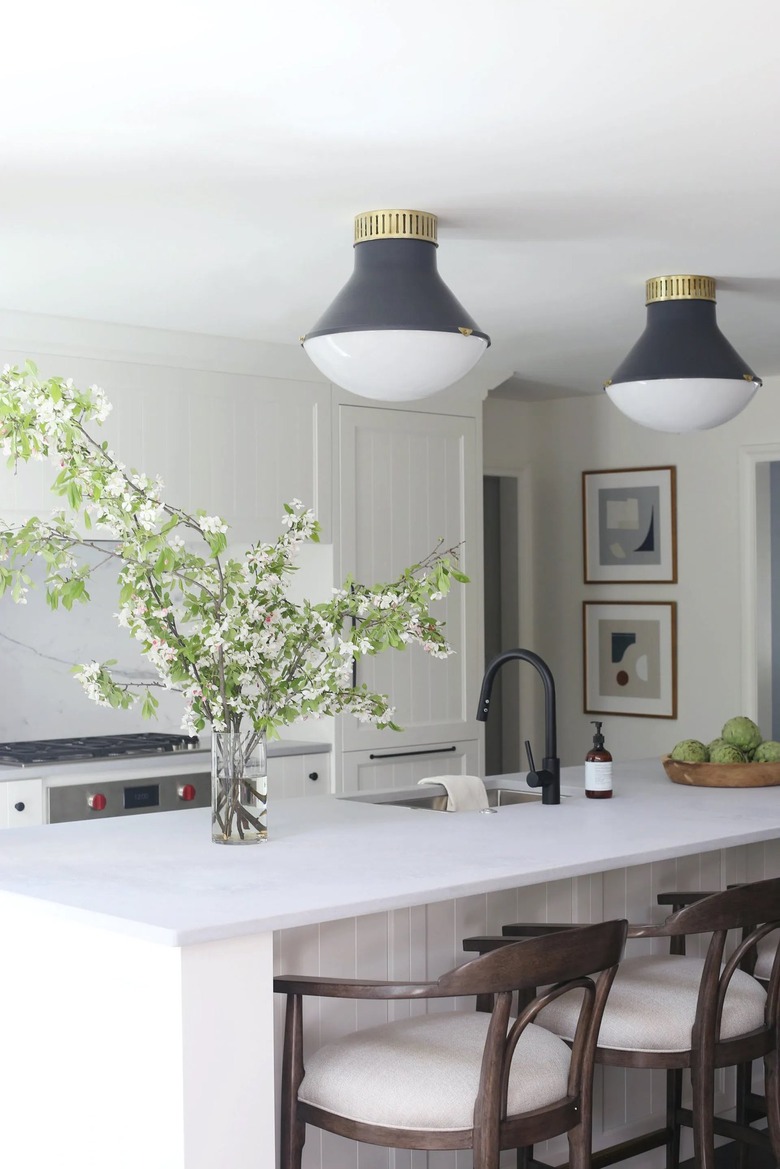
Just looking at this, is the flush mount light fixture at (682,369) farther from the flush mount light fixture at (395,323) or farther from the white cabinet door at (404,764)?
the white cabinet door at (404,764)

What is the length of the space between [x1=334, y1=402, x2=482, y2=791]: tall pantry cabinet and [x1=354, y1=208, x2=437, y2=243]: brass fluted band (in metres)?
2.07

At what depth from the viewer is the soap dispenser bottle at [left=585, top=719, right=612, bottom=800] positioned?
3426 millimetres

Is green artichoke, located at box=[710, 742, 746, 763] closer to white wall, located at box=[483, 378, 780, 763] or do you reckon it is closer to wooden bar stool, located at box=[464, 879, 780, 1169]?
wooden bar stool, located at box=[464, 879, 780, 1169]

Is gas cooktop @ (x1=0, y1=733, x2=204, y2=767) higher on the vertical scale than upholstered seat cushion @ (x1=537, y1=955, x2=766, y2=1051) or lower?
higher

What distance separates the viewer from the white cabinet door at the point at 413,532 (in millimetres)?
5320

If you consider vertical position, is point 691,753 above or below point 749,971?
above

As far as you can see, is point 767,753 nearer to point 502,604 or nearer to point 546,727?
point 546,727

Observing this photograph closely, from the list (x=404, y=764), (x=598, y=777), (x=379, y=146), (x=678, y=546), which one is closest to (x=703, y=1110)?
(x=598, y=777)

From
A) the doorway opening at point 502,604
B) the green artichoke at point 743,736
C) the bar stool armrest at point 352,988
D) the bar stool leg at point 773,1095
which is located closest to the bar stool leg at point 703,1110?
the bar stool leg at point 773,1095

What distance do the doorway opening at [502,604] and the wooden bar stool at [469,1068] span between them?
173 inches

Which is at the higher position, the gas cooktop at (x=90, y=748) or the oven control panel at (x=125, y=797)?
the gas cooktop at (x=90, y=748)

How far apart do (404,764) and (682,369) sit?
2255mm

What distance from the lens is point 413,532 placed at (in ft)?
18.1

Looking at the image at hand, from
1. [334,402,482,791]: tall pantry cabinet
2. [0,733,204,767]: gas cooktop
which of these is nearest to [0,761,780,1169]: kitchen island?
[0,733,204,767]: gas cooktop
